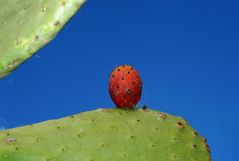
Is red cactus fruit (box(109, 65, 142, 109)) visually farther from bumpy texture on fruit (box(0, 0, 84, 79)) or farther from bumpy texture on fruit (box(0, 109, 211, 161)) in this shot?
bumpy texture on fruit (box(0, 0, 84, 79))

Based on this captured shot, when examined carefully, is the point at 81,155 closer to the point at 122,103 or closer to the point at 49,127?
the point at 49,127

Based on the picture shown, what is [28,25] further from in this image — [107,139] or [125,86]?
[125,86]

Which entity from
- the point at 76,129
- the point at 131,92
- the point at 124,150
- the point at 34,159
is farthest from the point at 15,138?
the point at 131,92

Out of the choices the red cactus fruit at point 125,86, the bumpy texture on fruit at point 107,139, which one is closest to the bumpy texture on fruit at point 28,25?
→ the bumpy texture on fruit at point 107,139

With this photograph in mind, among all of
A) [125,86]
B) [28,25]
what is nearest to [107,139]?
[125,86]

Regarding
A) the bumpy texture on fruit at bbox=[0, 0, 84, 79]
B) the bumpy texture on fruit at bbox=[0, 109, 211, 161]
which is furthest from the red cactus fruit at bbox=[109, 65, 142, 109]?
the bumpy texture on fruit at bbox=[0, 0, 84, 79]

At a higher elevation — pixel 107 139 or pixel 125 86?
pixel 125 86
